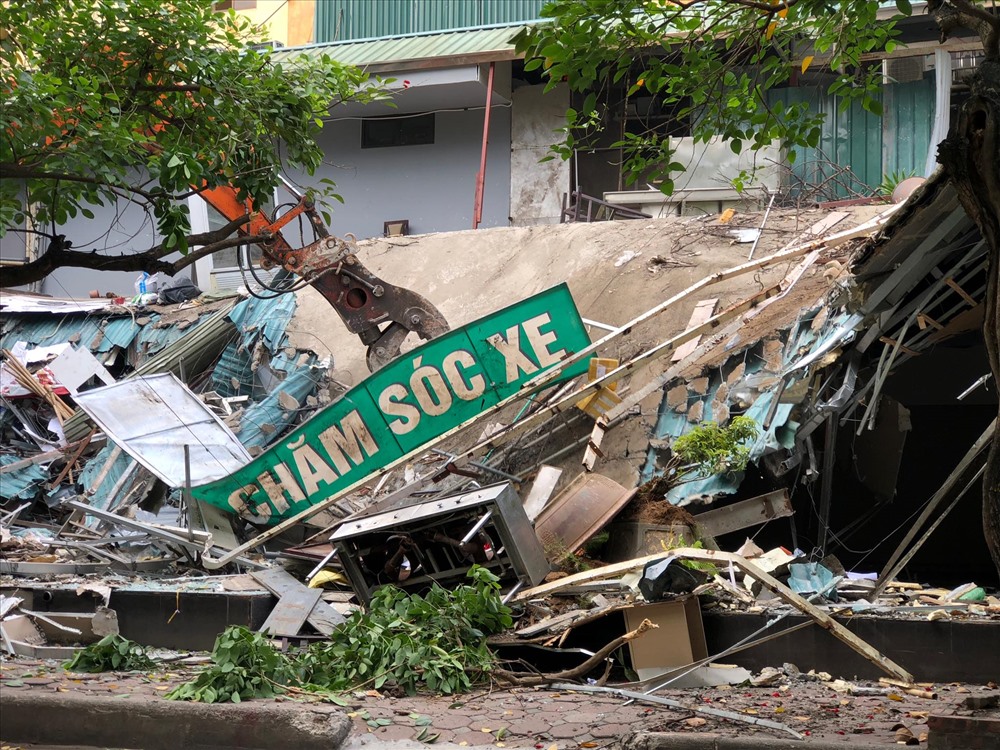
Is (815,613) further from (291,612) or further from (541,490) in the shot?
(291,612)

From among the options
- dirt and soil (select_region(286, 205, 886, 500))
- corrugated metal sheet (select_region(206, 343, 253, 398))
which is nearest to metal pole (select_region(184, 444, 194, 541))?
dirt and soil (select_region(286, 205, 886, 500))

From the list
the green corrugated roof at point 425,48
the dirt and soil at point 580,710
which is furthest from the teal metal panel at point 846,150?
the dirt and soil at point 580,710

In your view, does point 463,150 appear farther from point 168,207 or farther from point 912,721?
point 912,721

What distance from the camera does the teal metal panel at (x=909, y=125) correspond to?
1577cm

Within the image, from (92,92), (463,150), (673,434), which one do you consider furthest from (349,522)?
(463,150)

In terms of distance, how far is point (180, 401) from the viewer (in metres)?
12.4

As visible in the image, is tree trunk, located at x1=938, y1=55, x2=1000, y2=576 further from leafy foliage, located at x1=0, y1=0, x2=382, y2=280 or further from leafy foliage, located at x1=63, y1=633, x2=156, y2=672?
leafy foliage, located at x1=63, y1=633, x2=156, y2=672

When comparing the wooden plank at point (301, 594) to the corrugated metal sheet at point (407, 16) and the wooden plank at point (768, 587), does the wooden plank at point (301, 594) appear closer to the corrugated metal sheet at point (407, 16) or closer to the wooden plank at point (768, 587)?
the wooden plank at point (768, 587)

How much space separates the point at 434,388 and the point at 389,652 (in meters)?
3.44

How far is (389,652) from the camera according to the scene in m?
7.69

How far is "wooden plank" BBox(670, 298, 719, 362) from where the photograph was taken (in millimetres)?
11578

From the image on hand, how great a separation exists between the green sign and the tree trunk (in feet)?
18.4

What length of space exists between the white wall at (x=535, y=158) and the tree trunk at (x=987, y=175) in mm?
12934

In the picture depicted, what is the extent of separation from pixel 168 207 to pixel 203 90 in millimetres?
Result: 1512
